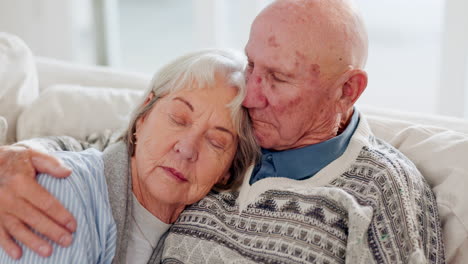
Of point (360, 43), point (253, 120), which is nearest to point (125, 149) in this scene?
point (253, 120)

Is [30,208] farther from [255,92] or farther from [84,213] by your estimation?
[255,92]

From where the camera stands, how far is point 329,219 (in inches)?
61.4

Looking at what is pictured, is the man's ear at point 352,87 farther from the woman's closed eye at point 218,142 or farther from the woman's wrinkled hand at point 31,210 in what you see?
the woman's wrinkled hand at point 31,210

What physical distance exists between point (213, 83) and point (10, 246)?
2.17 ft

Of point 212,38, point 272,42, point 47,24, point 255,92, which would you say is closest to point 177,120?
point 255,92

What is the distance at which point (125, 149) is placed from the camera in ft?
5.78

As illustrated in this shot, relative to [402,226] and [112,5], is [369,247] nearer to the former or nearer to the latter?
[402,226]

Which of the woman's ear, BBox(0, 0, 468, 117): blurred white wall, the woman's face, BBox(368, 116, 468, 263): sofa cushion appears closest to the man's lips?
the woman's face

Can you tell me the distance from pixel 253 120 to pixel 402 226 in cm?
50

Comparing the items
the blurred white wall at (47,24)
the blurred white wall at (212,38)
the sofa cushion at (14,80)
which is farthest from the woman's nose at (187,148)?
the blurred white wall at (47,24)

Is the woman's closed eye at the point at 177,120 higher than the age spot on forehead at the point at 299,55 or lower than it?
lower

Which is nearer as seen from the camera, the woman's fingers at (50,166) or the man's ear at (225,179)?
the woman's fingers at (50,166)

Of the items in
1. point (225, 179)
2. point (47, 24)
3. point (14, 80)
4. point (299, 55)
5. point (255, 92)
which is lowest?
point (47, 24)

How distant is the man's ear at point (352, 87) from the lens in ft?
5.49
